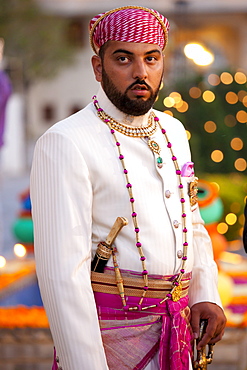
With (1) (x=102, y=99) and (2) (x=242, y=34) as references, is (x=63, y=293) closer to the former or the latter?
(1) (x=102, y=99)

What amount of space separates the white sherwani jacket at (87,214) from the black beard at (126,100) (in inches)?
1.9

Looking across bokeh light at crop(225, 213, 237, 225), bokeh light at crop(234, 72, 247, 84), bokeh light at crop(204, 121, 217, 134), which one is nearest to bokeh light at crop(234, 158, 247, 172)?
bokeh light at crop(204, 121, 217, 134)

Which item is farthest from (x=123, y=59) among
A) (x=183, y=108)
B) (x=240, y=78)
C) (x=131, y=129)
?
(x=240, y=78)

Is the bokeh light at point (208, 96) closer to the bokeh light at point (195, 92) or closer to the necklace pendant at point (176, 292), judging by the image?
the bokeh light at point (195, 92)

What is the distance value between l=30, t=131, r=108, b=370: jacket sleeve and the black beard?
236 mm

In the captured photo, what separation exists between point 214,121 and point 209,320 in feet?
20.9

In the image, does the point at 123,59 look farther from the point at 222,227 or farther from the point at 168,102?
the point at 222,227

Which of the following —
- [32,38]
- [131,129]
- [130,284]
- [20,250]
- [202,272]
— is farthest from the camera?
[32,38]

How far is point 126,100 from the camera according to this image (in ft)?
7.48

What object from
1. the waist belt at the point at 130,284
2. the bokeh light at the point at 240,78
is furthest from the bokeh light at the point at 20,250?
the bokeh light at the point at 240,78

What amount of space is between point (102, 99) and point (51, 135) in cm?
27

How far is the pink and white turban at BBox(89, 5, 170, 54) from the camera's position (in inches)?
87.5

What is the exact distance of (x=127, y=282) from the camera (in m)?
2.25

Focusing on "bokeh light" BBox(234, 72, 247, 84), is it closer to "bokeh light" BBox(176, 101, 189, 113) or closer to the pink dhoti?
"bokeh light" BBox(176, 101, 189, 113)
